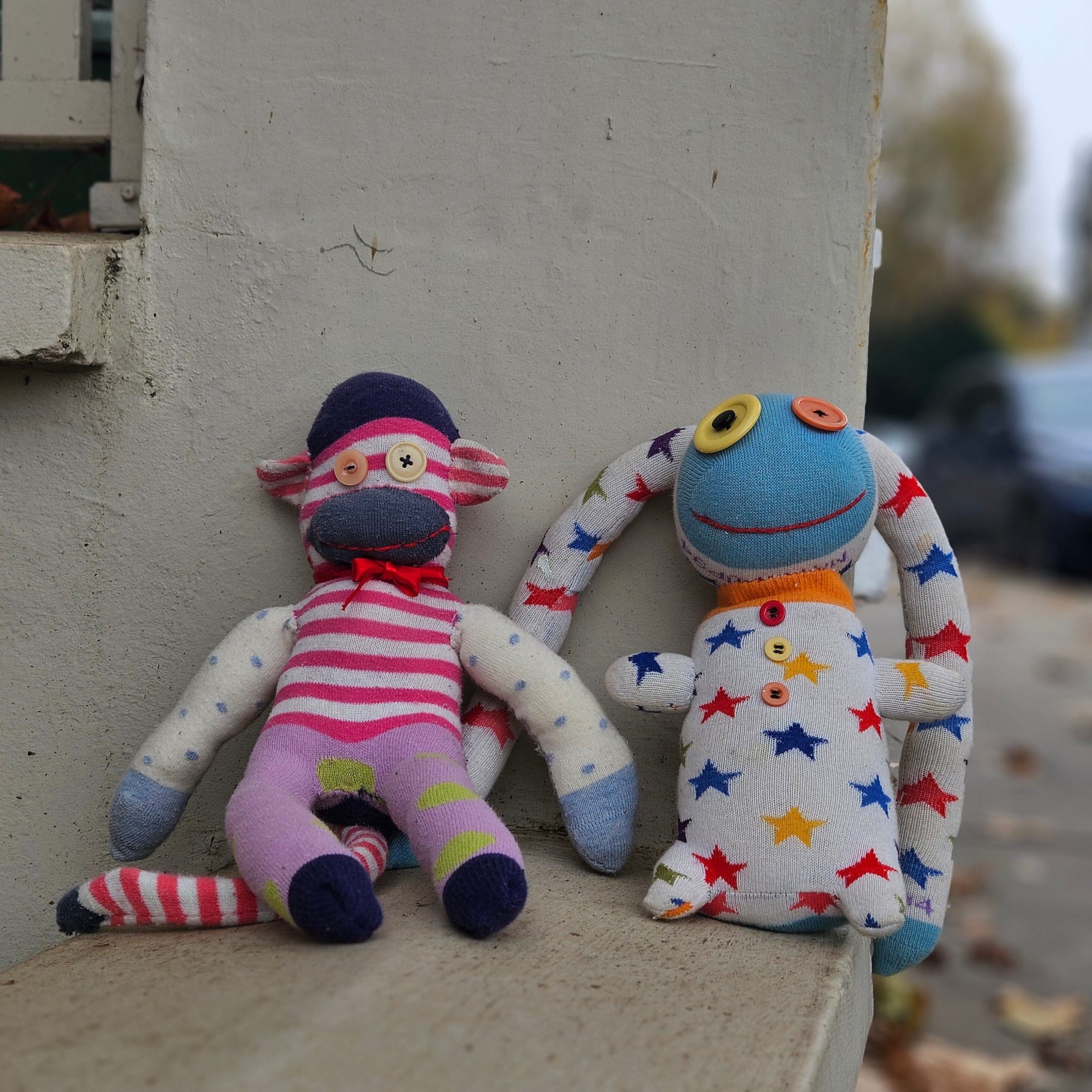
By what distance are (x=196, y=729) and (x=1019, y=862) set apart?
261cm

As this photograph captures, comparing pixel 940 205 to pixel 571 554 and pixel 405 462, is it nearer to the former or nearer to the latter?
pixel 571 554

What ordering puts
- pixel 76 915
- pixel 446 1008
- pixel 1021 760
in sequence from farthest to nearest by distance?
1. pixel 1021 760
2. pixel 76 915
3. pixel 446 1008

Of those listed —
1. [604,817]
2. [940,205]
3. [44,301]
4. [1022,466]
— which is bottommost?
[1022,466]

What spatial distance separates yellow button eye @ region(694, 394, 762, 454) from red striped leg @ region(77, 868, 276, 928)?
0.81m

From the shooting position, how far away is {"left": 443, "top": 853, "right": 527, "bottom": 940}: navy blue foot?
1.25 metres

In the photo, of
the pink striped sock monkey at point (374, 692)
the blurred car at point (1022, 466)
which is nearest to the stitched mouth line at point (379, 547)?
the pink striped sock monkey at point (374, 692)

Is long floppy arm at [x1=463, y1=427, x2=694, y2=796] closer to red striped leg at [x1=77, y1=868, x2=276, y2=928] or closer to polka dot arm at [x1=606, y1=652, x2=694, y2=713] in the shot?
polka dot arm at [x1=606, y1=652, x2=694, y2=713]

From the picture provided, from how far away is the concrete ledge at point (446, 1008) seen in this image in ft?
3.33

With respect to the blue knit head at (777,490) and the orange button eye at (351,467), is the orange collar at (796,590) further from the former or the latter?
the orange button eye at (351,467)

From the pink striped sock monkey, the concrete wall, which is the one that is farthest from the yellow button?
the concrete wall

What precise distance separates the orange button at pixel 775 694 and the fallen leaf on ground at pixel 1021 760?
292cm

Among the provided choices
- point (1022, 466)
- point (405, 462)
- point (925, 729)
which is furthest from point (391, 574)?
point (1022, 466)

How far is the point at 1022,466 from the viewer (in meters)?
7.62

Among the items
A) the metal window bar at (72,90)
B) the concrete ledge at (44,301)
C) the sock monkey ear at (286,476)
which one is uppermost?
the metal window bar at (72,90)
